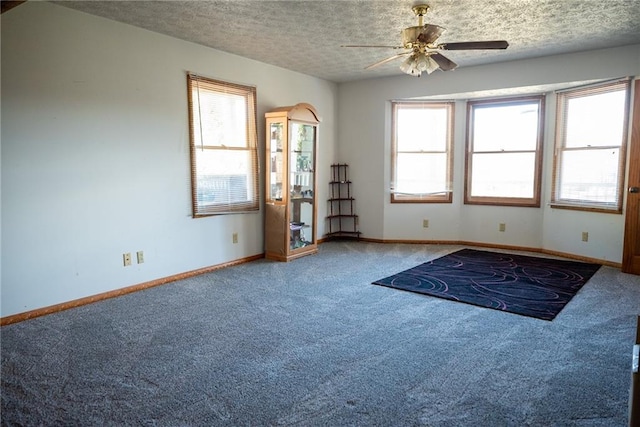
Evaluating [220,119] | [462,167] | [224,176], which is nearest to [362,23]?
[220,119]

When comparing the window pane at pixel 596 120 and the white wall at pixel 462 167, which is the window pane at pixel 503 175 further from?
the window pane at pixel 596 120

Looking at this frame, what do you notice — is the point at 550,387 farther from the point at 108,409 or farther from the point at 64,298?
the point at 64,298

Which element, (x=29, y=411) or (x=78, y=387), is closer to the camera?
(x=29, y=411)

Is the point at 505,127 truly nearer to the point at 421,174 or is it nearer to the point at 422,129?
the point at 422,129

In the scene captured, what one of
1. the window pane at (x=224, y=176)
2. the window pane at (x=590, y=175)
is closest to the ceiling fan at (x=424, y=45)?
the window pane at (x=224, y=176)

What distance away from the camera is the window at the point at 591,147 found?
4895 millimetres

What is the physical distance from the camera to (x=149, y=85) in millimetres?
4105

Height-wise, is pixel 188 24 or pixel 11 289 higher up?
pixel 188 24

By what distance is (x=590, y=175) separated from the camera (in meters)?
5.19

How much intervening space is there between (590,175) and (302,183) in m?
3.59

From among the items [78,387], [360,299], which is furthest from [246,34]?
→ [78,387]

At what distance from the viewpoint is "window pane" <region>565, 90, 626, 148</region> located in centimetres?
489

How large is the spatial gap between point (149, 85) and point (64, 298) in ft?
6.91

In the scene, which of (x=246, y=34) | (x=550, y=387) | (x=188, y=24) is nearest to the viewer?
(x=550, y=387)
